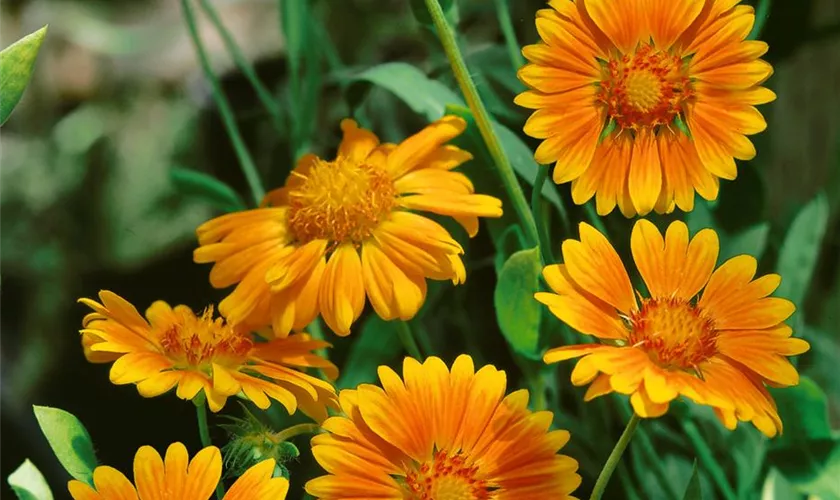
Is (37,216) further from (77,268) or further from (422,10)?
(422,10)

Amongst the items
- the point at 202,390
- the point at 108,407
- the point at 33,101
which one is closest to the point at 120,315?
the point at 202,390

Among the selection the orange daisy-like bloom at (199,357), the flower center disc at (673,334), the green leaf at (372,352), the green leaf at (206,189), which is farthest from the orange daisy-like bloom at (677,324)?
the green leaf at (206,189)

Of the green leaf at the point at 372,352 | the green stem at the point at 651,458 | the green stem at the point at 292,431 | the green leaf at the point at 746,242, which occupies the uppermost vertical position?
the green stem at the point at 292,431

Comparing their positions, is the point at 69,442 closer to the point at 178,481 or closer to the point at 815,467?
the point at 178,481

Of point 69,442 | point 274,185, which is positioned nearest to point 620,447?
point 69,442

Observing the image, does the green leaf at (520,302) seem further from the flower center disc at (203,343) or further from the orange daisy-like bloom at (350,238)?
the flower center disc at (203,343)

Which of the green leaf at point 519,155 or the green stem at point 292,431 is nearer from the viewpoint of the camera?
Result: the green stem at point 292,431
